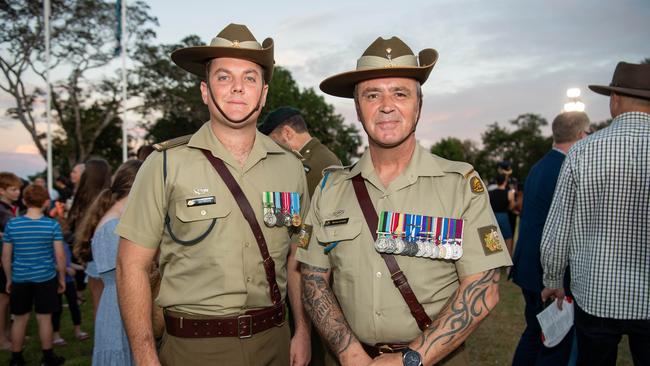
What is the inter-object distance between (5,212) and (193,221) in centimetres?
573

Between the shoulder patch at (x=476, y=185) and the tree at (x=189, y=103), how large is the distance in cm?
3063

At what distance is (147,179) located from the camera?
111 inches

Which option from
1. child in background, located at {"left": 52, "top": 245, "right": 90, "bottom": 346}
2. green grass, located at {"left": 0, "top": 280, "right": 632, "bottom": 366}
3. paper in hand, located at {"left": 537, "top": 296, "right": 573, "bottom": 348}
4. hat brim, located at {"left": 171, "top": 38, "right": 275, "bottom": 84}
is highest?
hat brim, located at {"left": 171, "top": 38, "right": 275, "bottom": 84}

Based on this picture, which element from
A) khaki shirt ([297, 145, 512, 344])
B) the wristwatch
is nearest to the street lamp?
khaki shirt ([297, 145, 512, 344])

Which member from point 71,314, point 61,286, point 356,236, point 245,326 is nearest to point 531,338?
point 356,236

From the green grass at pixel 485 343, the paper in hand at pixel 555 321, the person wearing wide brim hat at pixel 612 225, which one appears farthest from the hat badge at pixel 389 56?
the green grass at pixel 485 343

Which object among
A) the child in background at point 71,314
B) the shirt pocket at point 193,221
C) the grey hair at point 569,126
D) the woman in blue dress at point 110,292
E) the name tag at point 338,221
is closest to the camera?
the name tag at point 338,221

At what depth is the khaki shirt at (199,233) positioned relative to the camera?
2.78 m

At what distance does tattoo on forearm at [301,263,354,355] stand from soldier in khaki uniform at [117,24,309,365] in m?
0.25

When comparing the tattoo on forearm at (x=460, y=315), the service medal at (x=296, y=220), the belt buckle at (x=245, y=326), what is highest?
the service medal at (x=296, y=220)

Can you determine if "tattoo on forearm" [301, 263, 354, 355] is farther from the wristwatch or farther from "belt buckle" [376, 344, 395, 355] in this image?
the wristwatch

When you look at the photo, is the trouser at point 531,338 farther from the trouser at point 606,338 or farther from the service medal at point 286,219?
the service medal at point 286,219

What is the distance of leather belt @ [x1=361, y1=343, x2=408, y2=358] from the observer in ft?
8.36

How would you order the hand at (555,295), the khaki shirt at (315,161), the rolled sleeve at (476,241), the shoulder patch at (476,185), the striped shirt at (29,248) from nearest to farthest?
the rolled sleeve at (476,241), the shoulder patch at (476,185), the hand at (555,295), the khaki shirt at (315,161), the striped shirt at (29,248)
